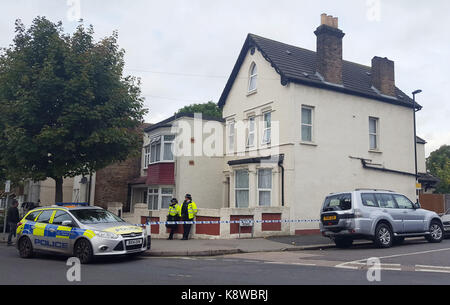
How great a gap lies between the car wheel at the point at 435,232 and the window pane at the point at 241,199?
8323mm

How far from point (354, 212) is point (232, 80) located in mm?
12813

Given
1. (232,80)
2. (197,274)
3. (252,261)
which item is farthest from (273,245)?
(232,80)

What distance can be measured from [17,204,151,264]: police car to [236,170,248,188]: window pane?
9.26 metres

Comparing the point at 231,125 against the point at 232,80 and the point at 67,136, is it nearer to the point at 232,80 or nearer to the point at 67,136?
the point at 232,80

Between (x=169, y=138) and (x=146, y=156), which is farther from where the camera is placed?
(x=146, y=156)

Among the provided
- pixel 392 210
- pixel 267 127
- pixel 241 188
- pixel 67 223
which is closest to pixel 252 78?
pixel 267 127

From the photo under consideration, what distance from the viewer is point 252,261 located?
36.2ft

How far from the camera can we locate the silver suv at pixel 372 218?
1334 cm

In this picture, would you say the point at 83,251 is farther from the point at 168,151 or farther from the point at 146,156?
the point at 146,156

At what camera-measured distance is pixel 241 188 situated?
20.8 metres

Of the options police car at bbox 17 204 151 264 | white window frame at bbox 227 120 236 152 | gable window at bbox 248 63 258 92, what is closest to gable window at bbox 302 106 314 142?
gable window at bbox 248 63 258 92

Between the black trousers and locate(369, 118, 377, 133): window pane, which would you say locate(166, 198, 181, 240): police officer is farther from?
locate(369, 118, 377, 133): window pane

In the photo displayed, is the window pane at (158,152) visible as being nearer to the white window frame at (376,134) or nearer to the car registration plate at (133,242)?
the white window frame at (376,134)

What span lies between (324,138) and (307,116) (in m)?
1.35
